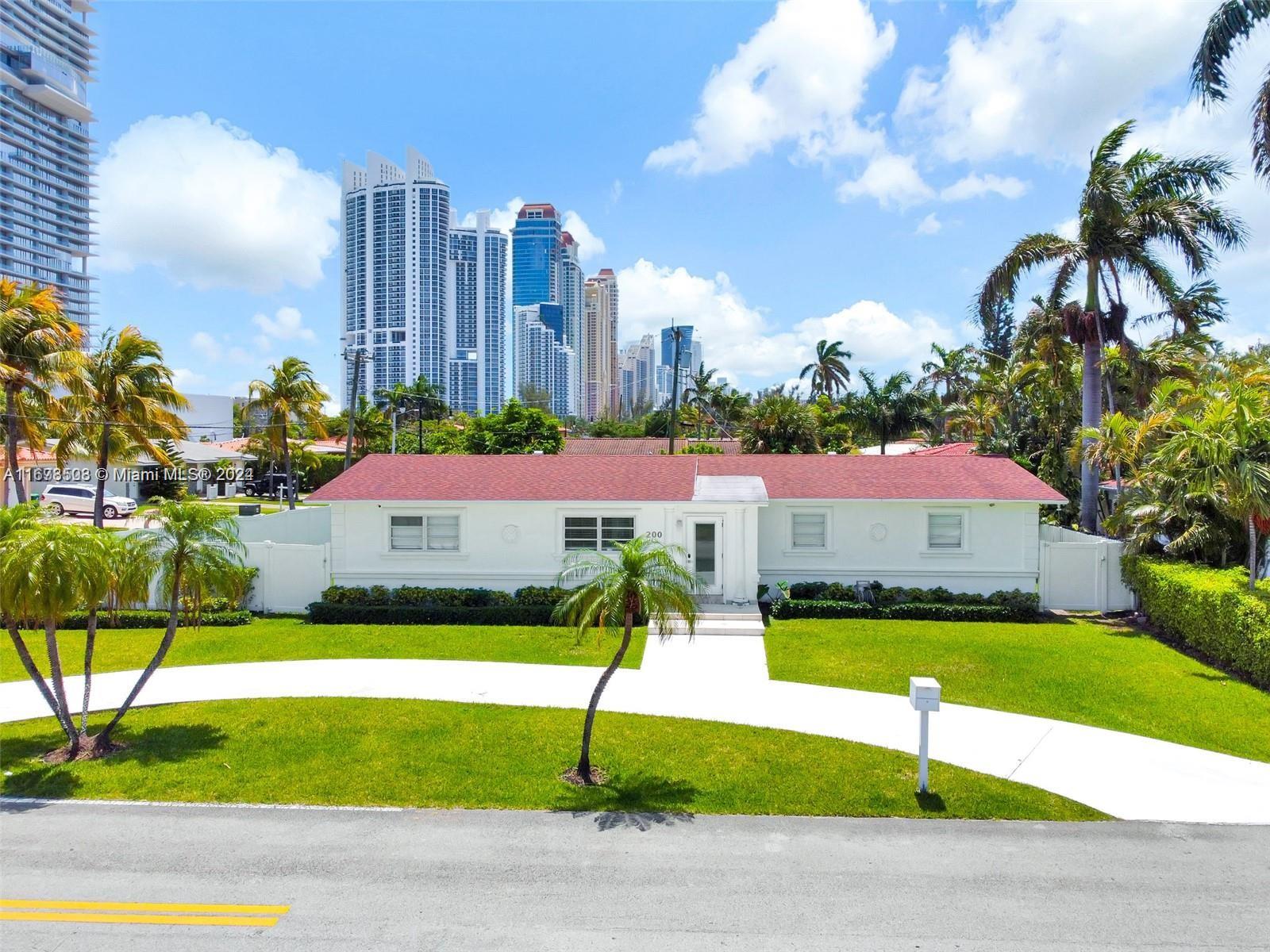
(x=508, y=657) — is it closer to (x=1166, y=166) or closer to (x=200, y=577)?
(x=200, y=577)

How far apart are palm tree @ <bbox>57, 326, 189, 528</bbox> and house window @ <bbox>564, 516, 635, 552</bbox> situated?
11.8 meters

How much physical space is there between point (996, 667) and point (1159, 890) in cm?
774

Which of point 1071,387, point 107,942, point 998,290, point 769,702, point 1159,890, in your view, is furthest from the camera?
point 1071,387

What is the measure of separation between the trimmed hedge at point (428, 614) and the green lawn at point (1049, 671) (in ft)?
18.6

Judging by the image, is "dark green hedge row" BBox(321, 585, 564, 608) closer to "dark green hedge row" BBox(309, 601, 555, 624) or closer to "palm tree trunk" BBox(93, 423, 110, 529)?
"dark green hedge row" BBox(309, 601, 555, 624)

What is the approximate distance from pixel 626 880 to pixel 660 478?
14.3 meters

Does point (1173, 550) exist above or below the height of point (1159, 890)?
above

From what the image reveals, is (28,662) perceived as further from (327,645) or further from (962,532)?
(962,532)

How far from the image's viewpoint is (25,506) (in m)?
10.5

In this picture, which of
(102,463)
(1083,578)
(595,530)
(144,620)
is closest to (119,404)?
(102,463)

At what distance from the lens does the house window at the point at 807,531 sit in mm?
20688

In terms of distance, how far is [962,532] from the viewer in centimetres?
2033

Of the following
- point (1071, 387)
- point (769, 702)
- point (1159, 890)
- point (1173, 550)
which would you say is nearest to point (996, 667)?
point (769, 702)

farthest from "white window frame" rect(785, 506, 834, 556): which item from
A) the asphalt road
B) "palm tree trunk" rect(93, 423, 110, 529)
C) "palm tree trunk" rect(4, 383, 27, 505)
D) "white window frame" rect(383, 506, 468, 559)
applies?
"palm tree trunk" rect(93, 423, 110, 529)
